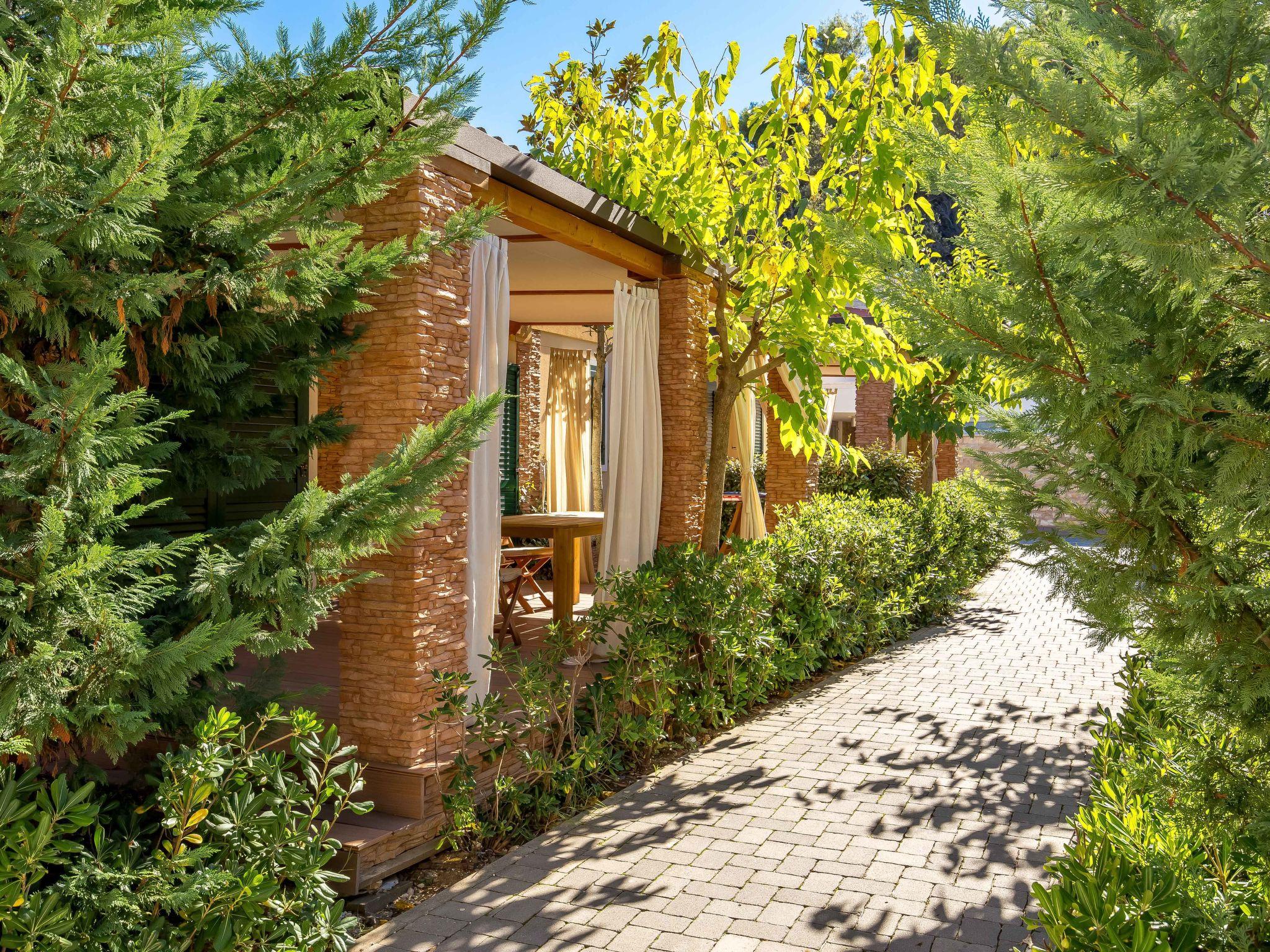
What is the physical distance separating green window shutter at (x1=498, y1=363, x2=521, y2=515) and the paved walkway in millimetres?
5183

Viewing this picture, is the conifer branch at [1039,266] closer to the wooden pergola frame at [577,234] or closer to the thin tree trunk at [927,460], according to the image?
the wooden pergola frame at [577,234]

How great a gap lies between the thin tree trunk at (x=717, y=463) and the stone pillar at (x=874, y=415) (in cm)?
930

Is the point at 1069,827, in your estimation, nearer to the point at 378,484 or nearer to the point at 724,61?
the point at 378,484

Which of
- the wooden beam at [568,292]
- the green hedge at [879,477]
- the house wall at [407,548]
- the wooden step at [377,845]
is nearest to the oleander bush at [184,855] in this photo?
the wooden step at [377,845]

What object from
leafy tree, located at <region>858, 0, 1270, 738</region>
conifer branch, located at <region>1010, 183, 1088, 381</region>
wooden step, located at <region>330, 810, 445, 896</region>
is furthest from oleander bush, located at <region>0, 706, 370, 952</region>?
conifer branch, located at <region>1010, 183, 1088, 381</region>

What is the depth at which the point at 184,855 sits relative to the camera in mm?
3010

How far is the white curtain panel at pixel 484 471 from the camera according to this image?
5.15m

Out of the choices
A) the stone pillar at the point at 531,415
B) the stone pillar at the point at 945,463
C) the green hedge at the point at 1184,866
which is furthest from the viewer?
the stone pillar at the point at 945,463

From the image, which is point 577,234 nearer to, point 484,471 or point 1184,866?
point 484,471

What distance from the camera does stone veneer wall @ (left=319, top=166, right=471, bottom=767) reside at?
14.8 ft

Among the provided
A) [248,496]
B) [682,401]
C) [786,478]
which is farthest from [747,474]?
[248,496]

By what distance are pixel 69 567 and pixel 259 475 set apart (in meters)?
1.44

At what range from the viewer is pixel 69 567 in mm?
2578

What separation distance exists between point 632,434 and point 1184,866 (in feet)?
17.3
